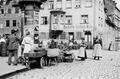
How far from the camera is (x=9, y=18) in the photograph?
56.0 metres

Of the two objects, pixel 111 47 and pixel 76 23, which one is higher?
pixel 76 23

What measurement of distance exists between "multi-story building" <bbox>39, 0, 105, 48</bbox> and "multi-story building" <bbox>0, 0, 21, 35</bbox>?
8884mm

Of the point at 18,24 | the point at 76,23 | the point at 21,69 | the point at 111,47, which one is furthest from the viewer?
the point at 18,24

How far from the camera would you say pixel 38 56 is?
502 inches

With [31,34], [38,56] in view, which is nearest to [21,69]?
[38,56]

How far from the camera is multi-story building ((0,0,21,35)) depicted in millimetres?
55312

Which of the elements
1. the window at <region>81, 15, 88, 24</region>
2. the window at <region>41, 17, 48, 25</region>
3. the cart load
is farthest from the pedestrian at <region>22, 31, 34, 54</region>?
the window at <region>41, 17, 48, 25</region>

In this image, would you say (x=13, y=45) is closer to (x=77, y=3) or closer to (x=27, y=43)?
(x=27, y=43)

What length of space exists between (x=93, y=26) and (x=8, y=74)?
119 feet

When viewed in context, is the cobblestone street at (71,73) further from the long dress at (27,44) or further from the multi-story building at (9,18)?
the multi-story building at (9,18)

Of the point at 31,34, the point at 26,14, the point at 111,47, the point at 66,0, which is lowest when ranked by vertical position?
the point at 111,47

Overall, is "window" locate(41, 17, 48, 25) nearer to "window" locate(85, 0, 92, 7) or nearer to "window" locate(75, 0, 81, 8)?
"window" locate(75, 0, 81, 8)

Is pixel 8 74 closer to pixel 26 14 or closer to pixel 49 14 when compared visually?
pixel 26 14

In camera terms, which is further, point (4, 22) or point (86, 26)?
point (4, 22)
